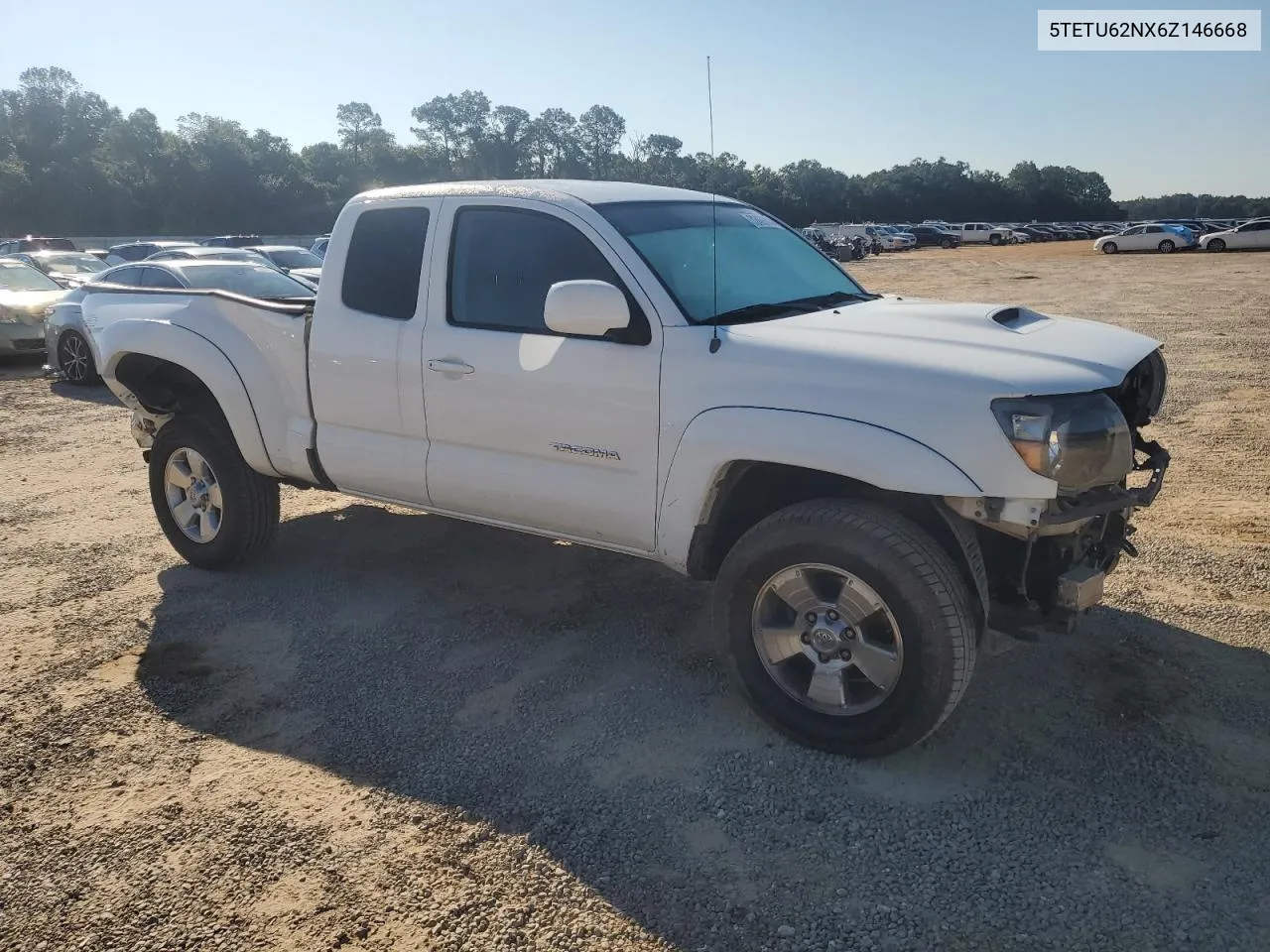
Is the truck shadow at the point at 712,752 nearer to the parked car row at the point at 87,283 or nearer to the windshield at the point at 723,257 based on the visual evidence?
the windshield at the point at 723,257

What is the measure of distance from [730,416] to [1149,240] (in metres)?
47.6

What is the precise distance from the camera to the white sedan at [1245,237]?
129 feet

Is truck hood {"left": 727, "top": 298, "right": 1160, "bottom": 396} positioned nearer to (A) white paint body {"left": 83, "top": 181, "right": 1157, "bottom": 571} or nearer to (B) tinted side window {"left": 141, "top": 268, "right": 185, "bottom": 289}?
(A) white paint body {"left": 83, "top": 181, "right": 1157, "bottom": 571}

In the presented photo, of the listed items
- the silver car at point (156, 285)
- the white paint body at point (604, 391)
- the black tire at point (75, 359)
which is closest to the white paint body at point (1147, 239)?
the silver car at point (156, 285)

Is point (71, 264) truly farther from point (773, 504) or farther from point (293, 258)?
point (773, 504)

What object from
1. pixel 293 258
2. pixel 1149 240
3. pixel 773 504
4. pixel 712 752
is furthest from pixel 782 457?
pixel 1149 240

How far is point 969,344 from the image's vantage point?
3348 mm

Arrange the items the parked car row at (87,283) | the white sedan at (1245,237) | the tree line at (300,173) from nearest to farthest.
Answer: the parked car row at (87,283), the white sedan at (1245,237), the tree line at (300,173)

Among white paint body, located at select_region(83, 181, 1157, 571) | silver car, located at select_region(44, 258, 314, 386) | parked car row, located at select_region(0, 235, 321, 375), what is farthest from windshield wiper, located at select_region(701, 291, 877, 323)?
silver car, located at select_region(44, 258, 314, 386)

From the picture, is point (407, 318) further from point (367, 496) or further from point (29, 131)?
point (29, 131)

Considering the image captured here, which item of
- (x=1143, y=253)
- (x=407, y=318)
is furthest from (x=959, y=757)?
(x=1143, y=253)

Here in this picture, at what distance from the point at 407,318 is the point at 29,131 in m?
82.5

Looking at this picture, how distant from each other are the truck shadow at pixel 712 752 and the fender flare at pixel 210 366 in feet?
2.72

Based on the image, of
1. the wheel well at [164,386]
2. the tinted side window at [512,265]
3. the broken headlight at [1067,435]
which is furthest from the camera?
the wheel well at [164,386]
